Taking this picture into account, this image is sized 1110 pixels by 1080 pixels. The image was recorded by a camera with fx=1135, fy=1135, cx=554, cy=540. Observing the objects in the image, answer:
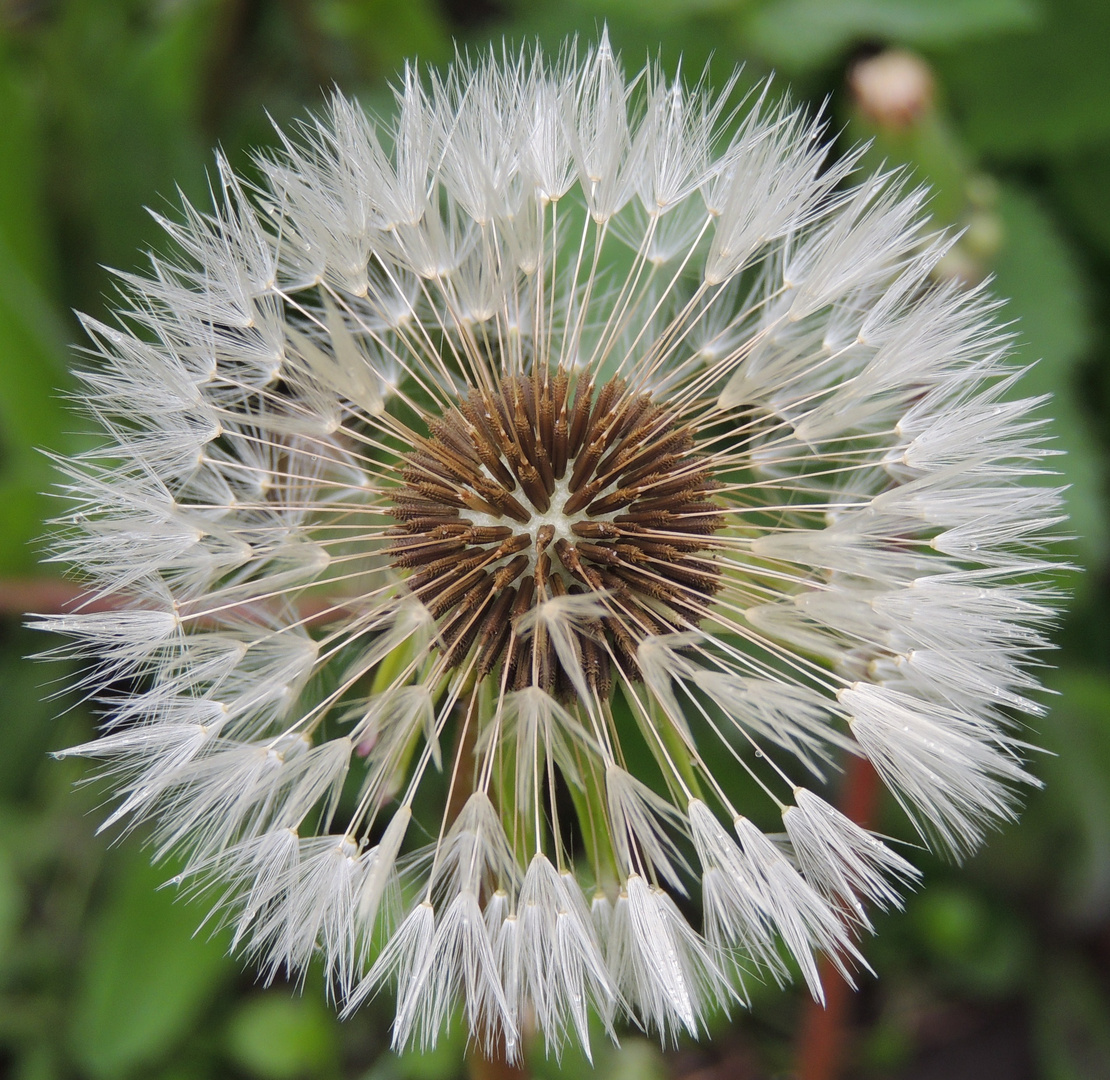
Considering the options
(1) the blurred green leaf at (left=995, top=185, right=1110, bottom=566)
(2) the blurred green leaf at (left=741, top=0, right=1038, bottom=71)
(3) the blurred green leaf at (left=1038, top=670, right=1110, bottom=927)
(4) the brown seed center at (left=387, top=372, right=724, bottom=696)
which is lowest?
(3) the blurred green leaf at (left=1038, top=670, right=1110, bottom=927)

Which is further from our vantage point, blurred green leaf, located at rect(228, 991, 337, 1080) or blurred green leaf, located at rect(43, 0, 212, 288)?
blurred green leaf, located at rect(43, 0, 212, 288)

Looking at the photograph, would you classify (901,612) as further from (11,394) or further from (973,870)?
(11,394)

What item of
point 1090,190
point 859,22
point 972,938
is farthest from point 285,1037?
point 1090,190

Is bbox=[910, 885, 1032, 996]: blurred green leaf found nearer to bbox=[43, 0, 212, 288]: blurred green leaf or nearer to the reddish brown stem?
the reddish brown stem

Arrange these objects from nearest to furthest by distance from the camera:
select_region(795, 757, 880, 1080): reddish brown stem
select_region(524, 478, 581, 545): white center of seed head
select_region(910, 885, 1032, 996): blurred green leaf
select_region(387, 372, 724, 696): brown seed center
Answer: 1. select_region(387, 372, 724, 696): brown seed center
2. select_region(524, 478, 581, 545): white center of seed head
3. select_region(795, 757, 880, 1080): reddish brown stem
4. select_region(910, 885, 1032, 996): blurred green leaf

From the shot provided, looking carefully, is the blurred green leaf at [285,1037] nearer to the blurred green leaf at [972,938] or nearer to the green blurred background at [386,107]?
the green blurred background at [386,107]

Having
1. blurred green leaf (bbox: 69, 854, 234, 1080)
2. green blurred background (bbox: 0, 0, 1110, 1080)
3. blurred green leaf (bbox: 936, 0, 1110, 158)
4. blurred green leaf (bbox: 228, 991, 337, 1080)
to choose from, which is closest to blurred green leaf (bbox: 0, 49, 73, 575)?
green blurred background (bbox: 0, 0, 1110, 1080)

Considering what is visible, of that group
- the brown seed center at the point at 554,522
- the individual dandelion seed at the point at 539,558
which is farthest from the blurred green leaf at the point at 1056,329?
the brown seed center at the point at 554,522

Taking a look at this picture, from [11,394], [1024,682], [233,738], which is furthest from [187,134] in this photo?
[1024,682]
